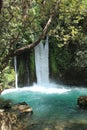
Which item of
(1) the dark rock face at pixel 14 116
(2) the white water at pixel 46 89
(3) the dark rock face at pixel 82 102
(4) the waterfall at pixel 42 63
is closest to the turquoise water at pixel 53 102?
(2) the white water at pixel 46 89

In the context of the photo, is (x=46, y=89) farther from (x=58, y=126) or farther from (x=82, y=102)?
(x=58, y=126)

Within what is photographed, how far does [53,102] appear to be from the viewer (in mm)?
17922

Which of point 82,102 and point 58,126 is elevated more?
point 82,102

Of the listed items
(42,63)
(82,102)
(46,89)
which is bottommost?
(46,89)

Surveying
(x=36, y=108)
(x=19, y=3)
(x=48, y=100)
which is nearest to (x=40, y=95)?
(x=48, y=100)

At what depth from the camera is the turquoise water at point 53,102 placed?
13.9 meters

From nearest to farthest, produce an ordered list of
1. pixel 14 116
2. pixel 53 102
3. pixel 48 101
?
pixel 14 116 < pixel 53 102 < pixel 48 101

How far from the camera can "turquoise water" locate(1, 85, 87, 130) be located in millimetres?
13898

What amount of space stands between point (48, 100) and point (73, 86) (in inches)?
248

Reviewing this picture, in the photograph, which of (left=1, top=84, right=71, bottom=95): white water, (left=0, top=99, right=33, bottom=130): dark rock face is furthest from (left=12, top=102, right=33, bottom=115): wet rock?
(left=1, top=84, right=71, bottom=95): white water

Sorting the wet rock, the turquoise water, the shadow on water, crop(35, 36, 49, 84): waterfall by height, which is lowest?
the shadow on water

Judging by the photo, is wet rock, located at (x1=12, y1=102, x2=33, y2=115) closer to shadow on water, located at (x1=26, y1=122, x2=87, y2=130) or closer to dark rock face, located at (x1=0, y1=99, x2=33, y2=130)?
dark rock face, located at (x1=0, y1=99, x2=33, y2=130)

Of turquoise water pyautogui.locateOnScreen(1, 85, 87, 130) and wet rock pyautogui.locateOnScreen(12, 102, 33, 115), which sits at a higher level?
wet rock pyautogui.locateOnScreen(12, 102, 33, 115)

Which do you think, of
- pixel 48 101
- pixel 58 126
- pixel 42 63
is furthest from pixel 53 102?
pixel 42 63
